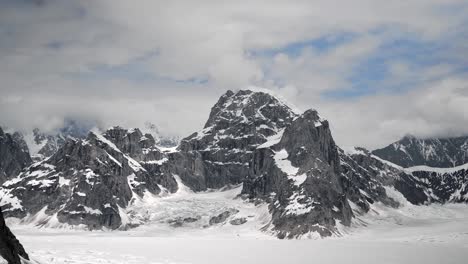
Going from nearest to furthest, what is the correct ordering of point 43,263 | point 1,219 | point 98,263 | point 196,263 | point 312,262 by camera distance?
point 1,219
point 43,263
point 98,263
point 196,263
point 312,262

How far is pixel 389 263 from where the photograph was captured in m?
159

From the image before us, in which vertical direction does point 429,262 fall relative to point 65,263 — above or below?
below

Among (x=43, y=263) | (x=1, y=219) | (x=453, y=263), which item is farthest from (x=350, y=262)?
(x=1, y=219)

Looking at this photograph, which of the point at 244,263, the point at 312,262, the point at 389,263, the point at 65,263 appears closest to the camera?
the point at 65,263

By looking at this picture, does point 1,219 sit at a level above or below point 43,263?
above

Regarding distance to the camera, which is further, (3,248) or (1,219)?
(1,219)

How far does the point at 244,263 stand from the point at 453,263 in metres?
75.7

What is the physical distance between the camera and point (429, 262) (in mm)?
164625

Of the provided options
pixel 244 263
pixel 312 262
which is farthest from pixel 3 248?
pixel 312 262

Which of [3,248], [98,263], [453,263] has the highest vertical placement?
[3,248]

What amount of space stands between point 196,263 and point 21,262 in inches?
2468

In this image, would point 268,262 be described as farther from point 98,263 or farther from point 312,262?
point 98,263

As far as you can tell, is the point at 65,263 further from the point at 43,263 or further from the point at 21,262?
the point at 21,262

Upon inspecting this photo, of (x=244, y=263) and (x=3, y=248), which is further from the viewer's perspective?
(x=244, y=263)
